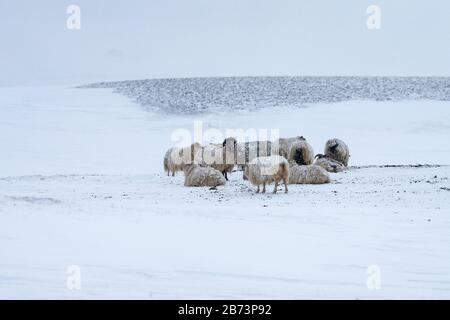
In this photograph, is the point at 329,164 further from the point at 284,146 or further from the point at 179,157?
the point at 179,157

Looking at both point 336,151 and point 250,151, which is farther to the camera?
point 336,151

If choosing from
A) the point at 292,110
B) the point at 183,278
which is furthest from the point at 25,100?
the point at 183,278

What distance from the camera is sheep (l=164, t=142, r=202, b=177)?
16.4 metres

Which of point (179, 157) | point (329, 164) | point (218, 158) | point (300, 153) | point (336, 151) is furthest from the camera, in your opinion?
point (336, 151)

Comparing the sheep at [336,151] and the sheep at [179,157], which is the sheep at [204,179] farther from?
the sheep at [336,151]

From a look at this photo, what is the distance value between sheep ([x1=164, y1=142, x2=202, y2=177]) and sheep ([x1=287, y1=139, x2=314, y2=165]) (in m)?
2.42

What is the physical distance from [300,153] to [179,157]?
315 centimetres

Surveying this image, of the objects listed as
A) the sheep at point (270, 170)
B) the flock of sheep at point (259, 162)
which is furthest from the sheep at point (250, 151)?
the sheep at point (270, 170)

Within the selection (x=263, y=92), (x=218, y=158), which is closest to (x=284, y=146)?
(x=218, y=158)

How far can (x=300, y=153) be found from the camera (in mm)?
15711

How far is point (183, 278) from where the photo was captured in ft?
18.8

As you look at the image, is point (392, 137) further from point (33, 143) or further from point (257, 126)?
point (33, 143)

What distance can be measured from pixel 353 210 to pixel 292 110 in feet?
89.9

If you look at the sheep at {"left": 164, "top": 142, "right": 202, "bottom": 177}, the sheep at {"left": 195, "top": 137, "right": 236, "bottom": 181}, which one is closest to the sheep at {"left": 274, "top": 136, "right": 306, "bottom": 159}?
the sheep at {"left": 195, "top": 137, "right": 236, "bottom": 181}
